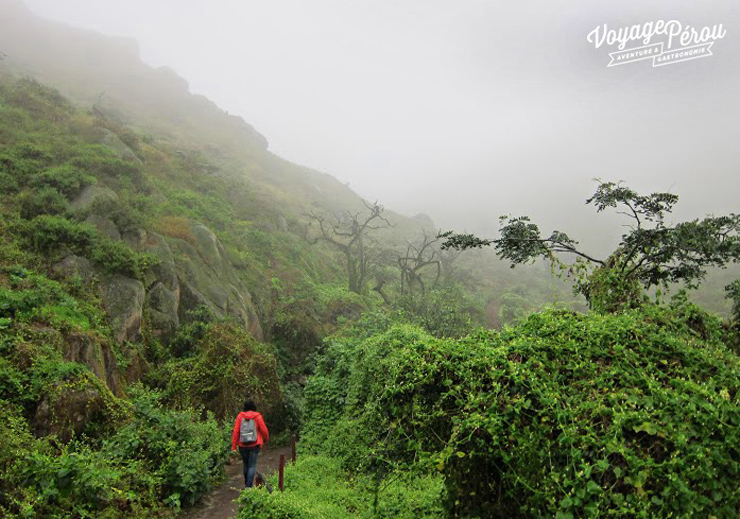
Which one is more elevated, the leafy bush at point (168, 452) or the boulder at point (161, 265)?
the boulder at point (161, 265)

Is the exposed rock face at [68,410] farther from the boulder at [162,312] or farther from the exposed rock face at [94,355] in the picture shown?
the boulder at [162,312]

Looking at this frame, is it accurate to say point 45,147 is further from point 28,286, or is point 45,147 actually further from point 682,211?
point 682,211

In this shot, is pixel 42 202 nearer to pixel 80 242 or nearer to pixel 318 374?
pixel 80 242

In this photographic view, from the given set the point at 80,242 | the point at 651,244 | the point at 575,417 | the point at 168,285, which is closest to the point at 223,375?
the point at 168,285

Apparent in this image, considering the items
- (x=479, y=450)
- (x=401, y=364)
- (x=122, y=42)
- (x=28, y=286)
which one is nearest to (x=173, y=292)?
(x=28, y=286)

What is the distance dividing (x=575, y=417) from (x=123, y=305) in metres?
13.3

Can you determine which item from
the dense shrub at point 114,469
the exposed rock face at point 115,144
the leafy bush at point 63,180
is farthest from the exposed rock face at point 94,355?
the exposed rock face at point 115,144

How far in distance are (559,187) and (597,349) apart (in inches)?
5201

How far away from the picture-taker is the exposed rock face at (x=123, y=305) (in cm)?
1305

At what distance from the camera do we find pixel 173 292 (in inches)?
629

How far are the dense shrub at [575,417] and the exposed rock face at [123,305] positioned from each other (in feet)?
32.2

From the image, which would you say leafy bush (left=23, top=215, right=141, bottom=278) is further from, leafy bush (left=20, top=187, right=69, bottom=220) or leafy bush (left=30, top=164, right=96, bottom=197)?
leafy bush (left=30, top=164, right=96, bottom=197)

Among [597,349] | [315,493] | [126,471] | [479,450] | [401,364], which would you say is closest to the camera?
[479,450]

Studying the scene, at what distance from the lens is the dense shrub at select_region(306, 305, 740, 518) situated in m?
4.14
